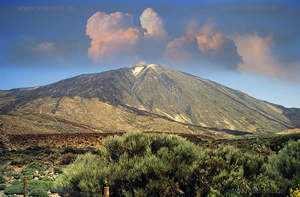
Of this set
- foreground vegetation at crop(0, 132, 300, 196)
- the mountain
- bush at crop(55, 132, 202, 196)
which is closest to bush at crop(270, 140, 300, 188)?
foreground vegetation at crop(0, 132, 300, 196)

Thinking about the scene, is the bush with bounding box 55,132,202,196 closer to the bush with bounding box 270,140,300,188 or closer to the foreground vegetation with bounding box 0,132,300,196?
the foreground vegetation with bounding box 0,132,300,196

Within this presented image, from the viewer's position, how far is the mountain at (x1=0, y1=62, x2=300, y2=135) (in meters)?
66.7

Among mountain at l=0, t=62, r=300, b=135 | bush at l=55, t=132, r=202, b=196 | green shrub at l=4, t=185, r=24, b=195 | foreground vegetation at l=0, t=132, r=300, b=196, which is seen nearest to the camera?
foreground vegetation at l=0, t=132, r=300, b=196

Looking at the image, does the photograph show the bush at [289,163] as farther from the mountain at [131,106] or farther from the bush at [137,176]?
the mountain at [131,106]

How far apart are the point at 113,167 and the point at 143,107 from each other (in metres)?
108

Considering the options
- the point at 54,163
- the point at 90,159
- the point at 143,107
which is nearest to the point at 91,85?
the point at 143,107

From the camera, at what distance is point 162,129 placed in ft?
229

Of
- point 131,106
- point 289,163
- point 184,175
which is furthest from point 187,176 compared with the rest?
point 131,106

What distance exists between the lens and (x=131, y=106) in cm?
11431

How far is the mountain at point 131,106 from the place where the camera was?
66.7 meters

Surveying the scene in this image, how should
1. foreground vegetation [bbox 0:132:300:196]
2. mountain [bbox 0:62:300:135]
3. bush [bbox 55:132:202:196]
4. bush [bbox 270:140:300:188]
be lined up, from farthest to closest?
1. mountain [bbox 0:62:300:135]
2. bush [bbox 270:140:300:188]
3. bush [bbox 55:132:202:196]
4. foreground vegetation [bbox 0:132:300:196]

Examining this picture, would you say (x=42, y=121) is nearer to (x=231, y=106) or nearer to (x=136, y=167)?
(x=136, y=167)

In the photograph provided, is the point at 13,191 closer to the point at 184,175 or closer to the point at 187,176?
the point at 184,175

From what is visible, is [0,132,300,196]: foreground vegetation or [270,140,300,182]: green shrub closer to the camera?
[0,132,300,196]: foreground vegetation
